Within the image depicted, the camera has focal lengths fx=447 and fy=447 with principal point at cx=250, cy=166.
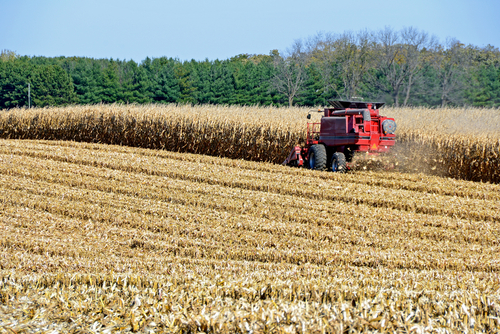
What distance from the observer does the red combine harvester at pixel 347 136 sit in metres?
11.4

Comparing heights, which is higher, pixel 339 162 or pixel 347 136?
pixel 347 136

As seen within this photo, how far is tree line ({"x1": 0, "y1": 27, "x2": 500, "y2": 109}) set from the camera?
4544 centimetres

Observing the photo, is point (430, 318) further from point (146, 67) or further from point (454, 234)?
point (146, 67)

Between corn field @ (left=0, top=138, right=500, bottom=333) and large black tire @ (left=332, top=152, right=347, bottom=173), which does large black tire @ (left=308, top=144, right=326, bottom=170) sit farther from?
corn field @ (left=0, top=138, right=500, bottom=333)

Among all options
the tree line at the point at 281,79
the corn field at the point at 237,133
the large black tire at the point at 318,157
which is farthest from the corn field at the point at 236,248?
the tree line at the point at 281,79

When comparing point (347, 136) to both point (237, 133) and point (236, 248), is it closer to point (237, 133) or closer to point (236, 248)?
point (237, 133)

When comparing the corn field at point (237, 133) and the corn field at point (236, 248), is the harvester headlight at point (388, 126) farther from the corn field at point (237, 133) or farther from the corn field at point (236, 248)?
the corn field at point (237, 133)

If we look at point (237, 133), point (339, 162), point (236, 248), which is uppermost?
point (237, 133)

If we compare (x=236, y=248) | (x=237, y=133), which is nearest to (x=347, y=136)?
(x=237, y=133)

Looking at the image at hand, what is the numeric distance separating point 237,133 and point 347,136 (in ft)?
19.3

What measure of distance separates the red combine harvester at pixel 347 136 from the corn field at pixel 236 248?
631mm

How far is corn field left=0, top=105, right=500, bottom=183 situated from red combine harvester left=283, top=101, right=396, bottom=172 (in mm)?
1762

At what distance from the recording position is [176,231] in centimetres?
692

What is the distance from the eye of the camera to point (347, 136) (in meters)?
11.5
